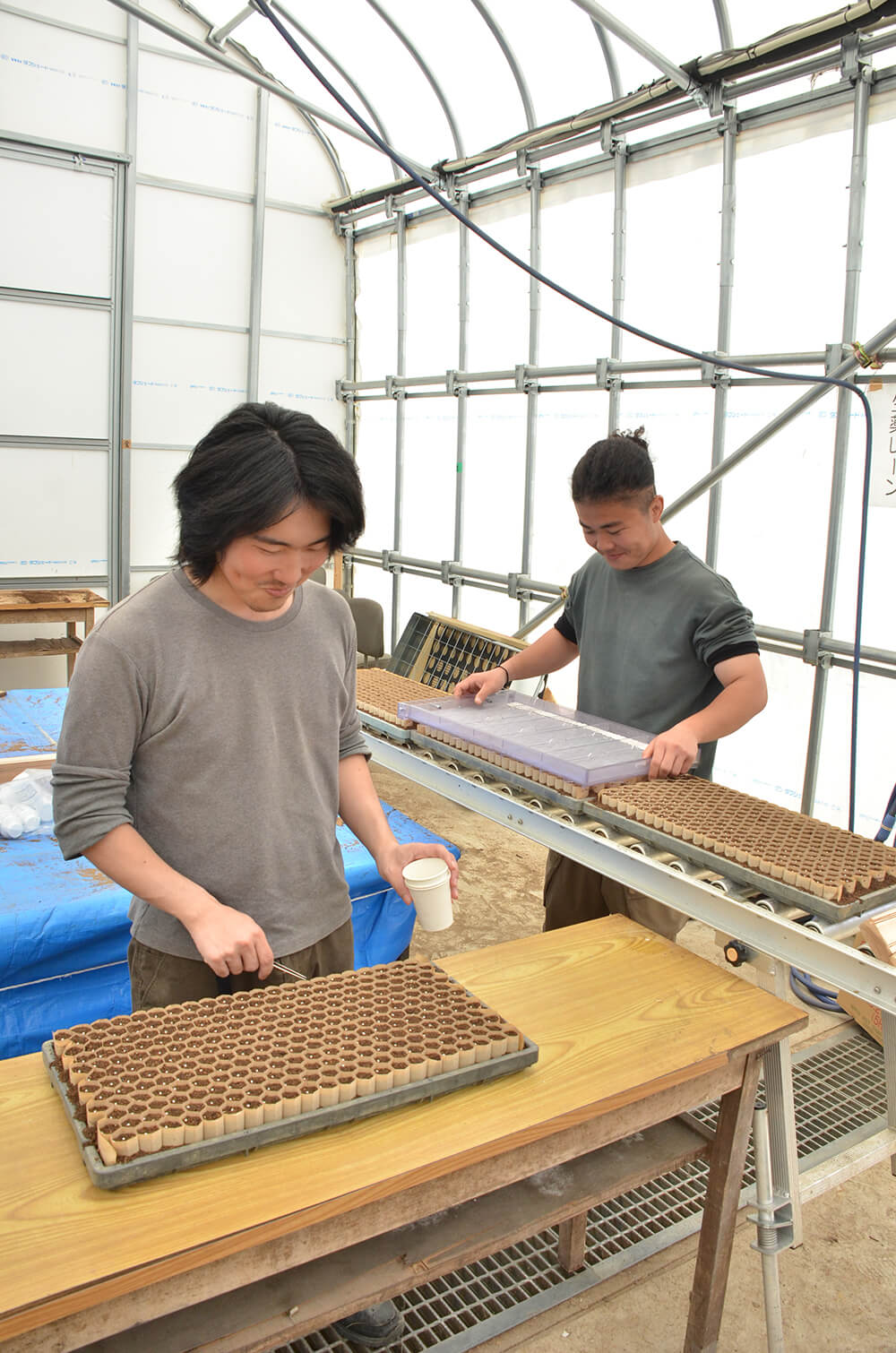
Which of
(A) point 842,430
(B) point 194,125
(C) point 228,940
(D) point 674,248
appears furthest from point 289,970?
(B) point 194,125

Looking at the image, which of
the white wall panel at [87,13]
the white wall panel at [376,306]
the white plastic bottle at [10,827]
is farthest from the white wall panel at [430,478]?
the white plastic bottle at [10,827]

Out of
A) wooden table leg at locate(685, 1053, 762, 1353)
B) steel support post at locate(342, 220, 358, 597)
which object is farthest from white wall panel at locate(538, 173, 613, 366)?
wooden table leg at locate(685, 1053, 762, 1353)

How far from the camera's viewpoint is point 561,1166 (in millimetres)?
1380

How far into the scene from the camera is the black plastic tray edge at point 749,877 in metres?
1.43

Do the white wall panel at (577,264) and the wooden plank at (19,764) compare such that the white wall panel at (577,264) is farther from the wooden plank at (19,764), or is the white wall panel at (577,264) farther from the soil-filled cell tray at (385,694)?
the wooden plank at (19,764)

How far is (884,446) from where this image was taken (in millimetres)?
2723

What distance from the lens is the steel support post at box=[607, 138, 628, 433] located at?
4.27 m

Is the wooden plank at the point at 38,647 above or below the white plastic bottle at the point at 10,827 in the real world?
above

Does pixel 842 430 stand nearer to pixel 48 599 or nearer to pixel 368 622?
pixel 368 622

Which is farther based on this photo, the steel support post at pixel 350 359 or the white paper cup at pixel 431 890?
the steel support post at pixel 350 359

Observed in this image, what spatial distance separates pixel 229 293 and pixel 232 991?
586 cm

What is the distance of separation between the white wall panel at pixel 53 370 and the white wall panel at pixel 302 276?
1.12m

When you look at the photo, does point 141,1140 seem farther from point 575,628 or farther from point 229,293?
point 229,293

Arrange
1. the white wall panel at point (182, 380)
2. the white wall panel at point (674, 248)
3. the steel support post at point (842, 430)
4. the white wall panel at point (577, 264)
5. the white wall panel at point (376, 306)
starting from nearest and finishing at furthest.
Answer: the steel support post at point (842, 430), the white wall panel at point (674, 248), the white wall panel at point (577, 264), the white wall panel at point (182, 380), the white wall panel at point (376, 306)
